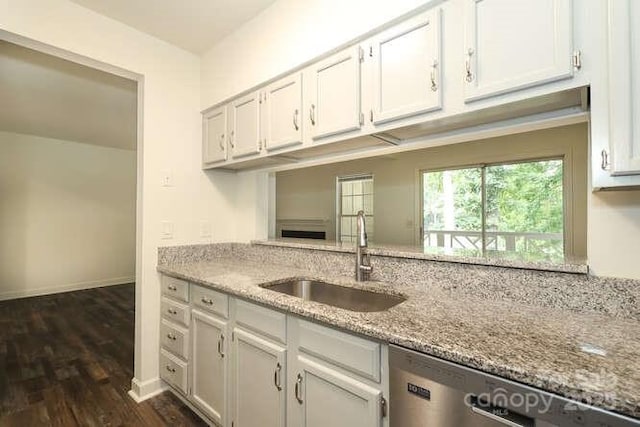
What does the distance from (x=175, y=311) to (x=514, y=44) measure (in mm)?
2340

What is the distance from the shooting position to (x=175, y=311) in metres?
2.11

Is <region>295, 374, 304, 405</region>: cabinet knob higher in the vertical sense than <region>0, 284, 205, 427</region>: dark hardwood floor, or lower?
higher

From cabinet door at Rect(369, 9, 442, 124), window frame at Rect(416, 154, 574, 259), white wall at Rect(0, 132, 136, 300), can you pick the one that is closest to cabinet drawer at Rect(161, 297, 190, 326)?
cabinet door at Rect(369, 9, 442, 124)

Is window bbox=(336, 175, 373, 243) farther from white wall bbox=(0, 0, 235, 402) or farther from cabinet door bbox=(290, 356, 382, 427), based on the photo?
cabinet door bbox=(290, 356, 382, 427)

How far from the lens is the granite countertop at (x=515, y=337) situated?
2.28ft

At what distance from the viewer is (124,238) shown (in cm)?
571

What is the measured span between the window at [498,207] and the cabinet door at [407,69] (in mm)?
3307

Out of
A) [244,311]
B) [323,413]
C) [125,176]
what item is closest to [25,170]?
[125,176]

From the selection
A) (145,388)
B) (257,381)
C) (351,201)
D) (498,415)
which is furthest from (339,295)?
(351,201)

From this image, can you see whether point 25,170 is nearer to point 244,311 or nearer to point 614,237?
point 244,311

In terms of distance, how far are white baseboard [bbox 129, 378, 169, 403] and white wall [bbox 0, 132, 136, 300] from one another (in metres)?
4.02

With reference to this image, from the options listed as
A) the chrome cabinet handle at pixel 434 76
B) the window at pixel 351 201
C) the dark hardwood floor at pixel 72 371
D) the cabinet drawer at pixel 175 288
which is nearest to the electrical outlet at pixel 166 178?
the cabinet drawer at pixel 175 288

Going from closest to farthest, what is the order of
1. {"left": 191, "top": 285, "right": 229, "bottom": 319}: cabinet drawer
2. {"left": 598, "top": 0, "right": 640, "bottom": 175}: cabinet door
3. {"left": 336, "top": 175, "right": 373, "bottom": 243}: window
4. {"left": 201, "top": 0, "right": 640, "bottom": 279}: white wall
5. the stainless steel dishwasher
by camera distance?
the stainless steel dishwasher, {"left": 598, "top": 0, "right": 640, "bottom": 175}: cabinet door, {"left": 201, "top": 0, "right": 640, "bottom": 279}: white wall, {"left": 191, "top": 285, "right": 229, "bottom": 319}: cabinet drawer, {"left": 336, "top": 175, "right": 373, "bottom": 243}: window

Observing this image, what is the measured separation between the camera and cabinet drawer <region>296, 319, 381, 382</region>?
1.05 m
